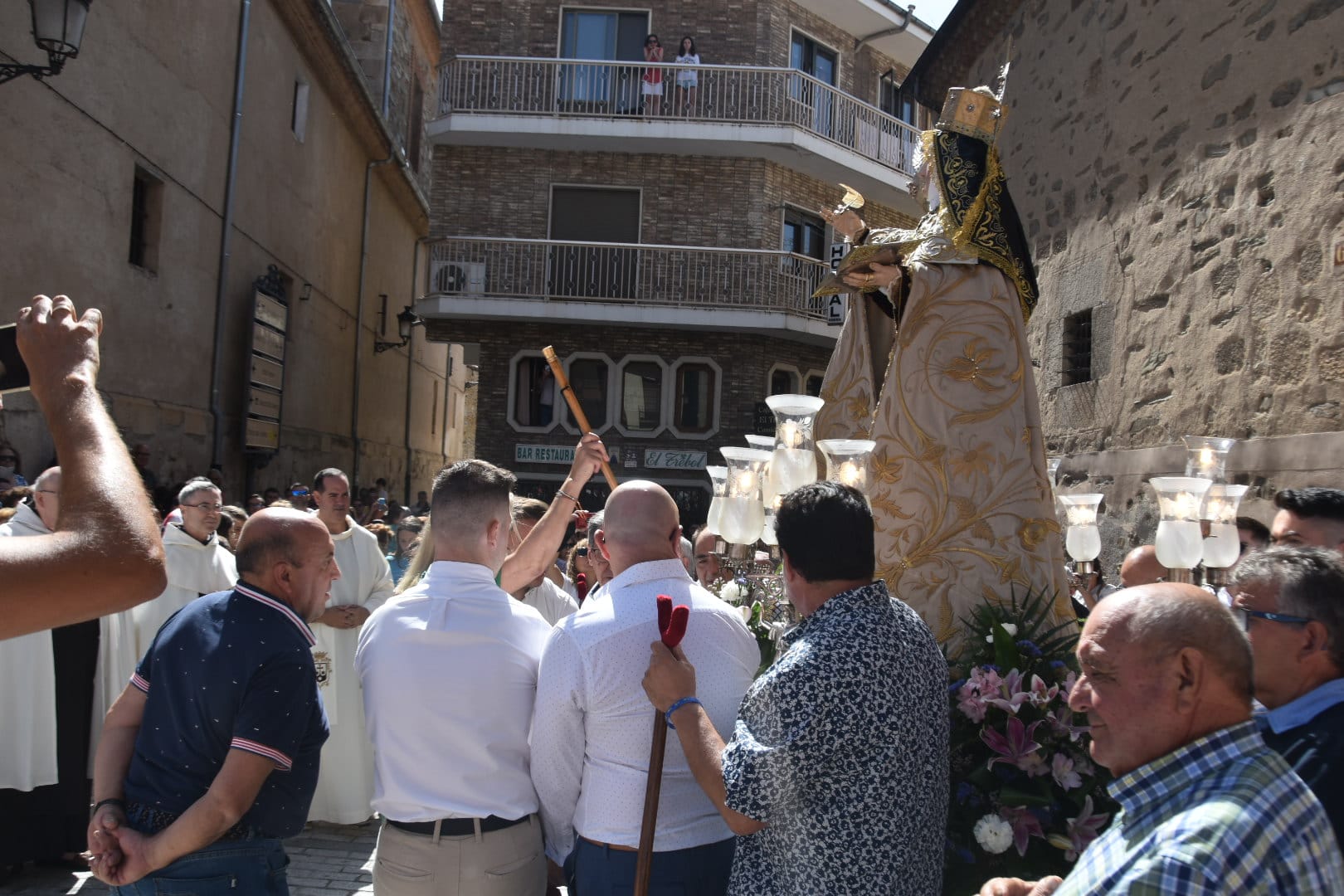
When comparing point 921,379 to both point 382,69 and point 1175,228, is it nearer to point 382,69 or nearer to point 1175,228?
point 1175,228

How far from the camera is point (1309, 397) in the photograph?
6465mm

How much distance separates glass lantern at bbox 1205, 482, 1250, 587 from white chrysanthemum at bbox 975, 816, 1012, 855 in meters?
1.40

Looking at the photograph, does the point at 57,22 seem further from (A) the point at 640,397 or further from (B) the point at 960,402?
(A) the point at 640,397

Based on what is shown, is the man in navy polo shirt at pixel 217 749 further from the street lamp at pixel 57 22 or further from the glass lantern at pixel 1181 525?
the street lamp at pixel 57 22

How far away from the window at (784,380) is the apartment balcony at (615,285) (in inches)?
33.8

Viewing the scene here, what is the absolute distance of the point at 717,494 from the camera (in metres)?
4.10

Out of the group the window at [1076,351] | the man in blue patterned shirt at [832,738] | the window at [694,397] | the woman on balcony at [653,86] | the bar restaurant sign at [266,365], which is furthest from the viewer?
the window at [694,397]

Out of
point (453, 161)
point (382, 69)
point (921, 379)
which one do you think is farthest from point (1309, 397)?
point (382, 69)

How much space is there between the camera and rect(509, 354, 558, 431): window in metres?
19.7

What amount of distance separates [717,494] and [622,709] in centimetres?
143

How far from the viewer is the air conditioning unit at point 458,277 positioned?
19.2 metres

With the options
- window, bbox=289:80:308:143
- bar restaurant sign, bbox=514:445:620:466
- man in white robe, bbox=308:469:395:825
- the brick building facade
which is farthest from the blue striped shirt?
window, bbox=289:80:308:143

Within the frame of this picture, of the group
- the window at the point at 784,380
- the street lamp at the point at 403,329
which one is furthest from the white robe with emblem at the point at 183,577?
the street lamp at the point at 403,329

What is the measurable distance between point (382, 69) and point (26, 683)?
66.5ft
